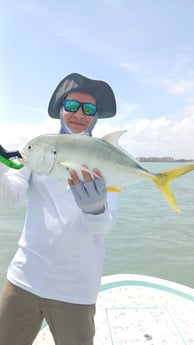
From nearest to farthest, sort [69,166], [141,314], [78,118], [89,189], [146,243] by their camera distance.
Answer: [69,166] → [89,189] → [78,118] → [141,314] → [146,243]

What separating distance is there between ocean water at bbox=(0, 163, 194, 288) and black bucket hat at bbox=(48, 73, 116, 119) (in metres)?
4.38

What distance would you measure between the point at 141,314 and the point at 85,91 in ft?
7.55

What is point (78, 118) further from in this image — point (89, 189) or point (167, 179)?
point (167, 179)

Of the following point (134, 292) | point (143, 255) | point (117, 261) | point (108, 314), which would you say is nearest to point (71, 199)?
point (108, 314)

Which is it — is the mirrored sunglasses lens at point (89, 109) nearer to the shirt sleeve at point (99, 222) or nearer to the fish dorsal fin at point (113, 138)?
the fish dorsal fin at point (113, 138)

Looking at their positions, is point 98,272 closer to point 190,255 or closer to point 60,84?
point 60,84

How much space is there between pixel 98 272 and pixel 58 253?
0.83ft

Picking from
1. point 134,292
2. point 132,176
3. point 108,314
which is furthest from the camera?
point 134,292

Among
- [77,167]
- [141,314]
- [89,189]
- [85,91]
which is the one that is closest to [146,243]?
[141,314]

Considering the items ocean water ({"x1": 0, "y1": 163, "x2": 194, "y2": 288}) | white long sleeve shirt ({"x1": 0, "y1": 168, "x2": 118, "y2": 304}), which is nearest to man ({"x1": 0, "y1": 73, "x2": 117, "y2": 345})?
white long sleeve shirt ({"x1": 0, "y1": 168, "x2": 118, "y2": 304})

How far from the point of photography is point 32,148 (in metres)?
1.58

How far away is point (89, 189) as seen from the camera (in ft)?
5.43

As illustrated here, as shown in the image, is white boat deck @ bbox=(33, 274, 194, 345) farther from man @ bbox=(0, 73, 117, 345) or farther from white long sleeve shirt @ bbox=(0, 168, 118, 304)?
white long sleeve shirt @ bbox=(0, 168, 118, 304)

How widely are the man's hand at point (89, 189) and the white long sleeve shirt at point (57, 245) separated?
67 millimetres
